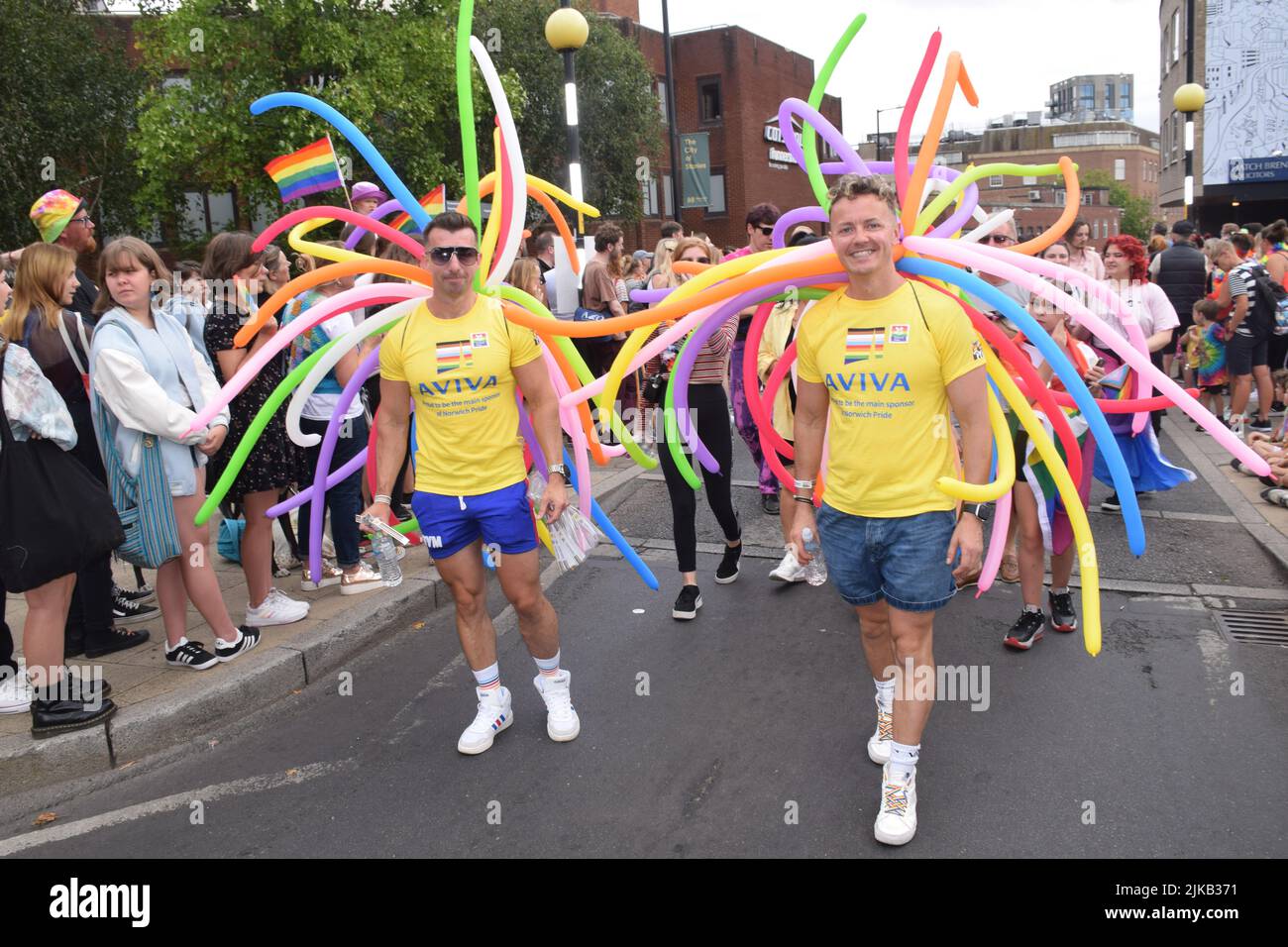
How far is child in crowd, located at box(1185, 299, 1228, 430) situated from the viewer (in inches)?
374

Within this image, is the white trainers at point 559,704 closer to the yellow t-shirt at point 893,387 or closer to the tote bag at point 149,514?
the yellow t-shirt at point 893,387

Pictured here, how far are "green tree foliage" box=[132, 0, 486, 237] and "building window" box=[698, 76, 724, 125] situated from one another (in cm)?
2237

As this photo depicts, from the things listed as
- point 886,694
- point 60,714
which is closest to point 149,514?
point 60,714

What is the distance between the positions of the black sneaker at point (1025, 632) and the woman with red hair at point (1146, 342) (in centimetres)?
175

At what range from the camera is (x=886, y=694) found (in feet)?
11.5

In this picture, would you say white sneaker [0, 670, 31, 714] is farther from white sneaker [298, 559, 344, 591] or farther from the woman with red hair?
the woman with red hair

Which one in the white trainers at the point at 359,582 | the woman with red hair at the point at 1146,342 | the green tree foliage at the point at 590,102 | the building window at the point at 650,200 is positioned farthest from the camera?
the building window at the point at 650,200

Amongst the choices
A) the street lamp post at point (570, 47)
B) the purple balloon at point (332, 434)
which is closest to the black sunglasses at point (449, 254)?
the purple balloon at point (332, 434)

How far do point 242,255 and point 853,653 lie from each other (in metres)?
3.70

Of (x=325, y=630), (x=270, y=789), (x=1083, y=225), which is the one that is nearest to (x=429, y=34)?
(x=1083, y=225)

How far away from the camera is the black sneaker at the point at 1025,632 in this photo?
4.59 meters

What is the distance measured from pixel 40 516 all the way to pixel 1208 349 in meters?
10.00

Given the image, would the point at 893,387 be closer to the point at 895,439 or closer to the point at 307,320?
the point at 895,439

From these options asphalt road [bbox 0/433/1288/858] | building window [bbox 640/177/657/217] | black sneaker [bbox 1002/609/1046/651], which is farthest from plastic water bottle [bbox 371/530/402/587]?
building window [bbox 640/177/657/217]
